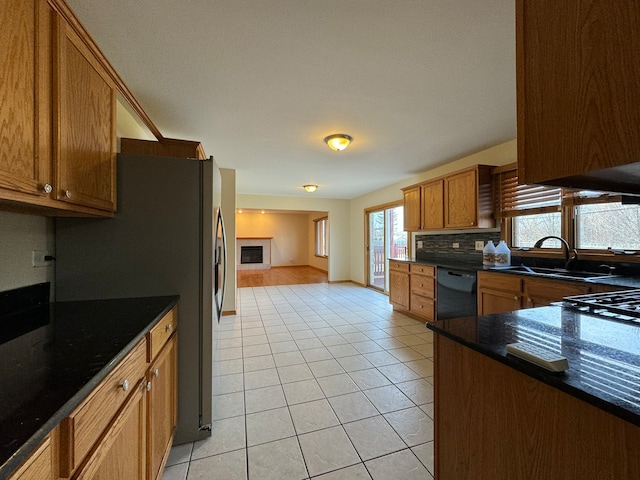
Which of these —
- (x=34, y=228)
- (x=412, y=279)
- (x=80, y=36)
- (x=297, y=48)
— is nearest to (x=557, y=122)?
(x=297, y=48)

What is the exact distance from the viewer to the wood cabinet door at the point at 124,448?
0.75 meters

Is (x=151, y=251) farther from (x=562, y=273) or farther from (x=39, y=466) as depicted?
(x=562, y=273)

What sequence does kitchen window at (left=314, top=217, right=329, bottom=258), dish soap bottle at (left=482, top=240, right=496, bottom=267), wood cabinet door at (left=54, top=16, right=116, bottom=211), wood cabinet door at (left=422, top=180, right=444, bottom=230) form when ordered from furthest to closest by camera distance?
kitchen window at (left=314, top=217, right=329, bottom=258) < wood cabinet door at (left=422, top=180, right=444, bottom=230) < dish soap bottle at (left=482, top=240, right=496, bottom=267) < wood cabinet door at (left=54, top=16, right=116, bottom=211)

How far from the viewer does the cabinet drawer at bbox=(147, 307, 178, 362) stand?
118 centimetres

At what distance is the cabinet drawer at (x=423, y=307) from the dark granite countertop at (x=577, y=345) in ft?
7.88

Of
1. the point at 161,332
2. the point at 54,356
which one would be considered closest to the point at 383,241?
the point at 161,332

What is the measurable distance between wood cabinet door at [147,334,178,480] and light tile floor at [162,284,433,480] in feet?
0.72

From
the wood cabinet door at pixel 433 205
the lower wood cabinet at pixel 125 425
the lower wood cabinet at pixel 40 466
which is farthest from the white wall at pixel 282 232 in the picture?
the lower wood cabinet at pixel 40 466

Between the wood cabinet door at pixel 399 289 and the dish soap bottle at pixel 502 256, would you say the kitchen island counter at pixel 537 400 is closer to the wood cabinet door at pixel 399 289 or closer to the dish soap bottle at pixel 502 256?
the dish soap bottle at pixel 502 256

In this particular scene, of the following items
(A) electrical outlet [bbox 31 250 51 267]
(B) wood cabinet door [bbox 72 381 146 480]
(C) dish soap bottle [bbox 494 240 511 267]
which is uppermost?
(A) electrical outlet [bbox 31 250 51 267]

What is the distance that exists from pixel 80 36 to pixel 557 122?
1.89 metres

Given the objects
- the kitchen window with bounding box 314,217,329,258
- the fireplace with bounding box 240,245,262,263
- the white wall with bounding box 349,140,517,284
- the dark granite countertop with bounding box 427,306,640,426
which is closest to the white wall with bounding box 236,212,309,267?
the fireplace with bounding box 240,245,262,263

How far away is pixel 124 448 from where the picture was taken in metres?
0.93

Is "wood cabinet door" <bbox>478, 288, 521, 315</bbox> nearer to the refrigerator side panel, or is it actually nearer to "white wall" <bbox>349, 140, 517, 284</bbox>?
"white wall" <bbox>349, 140, 517, 284</bbox>
